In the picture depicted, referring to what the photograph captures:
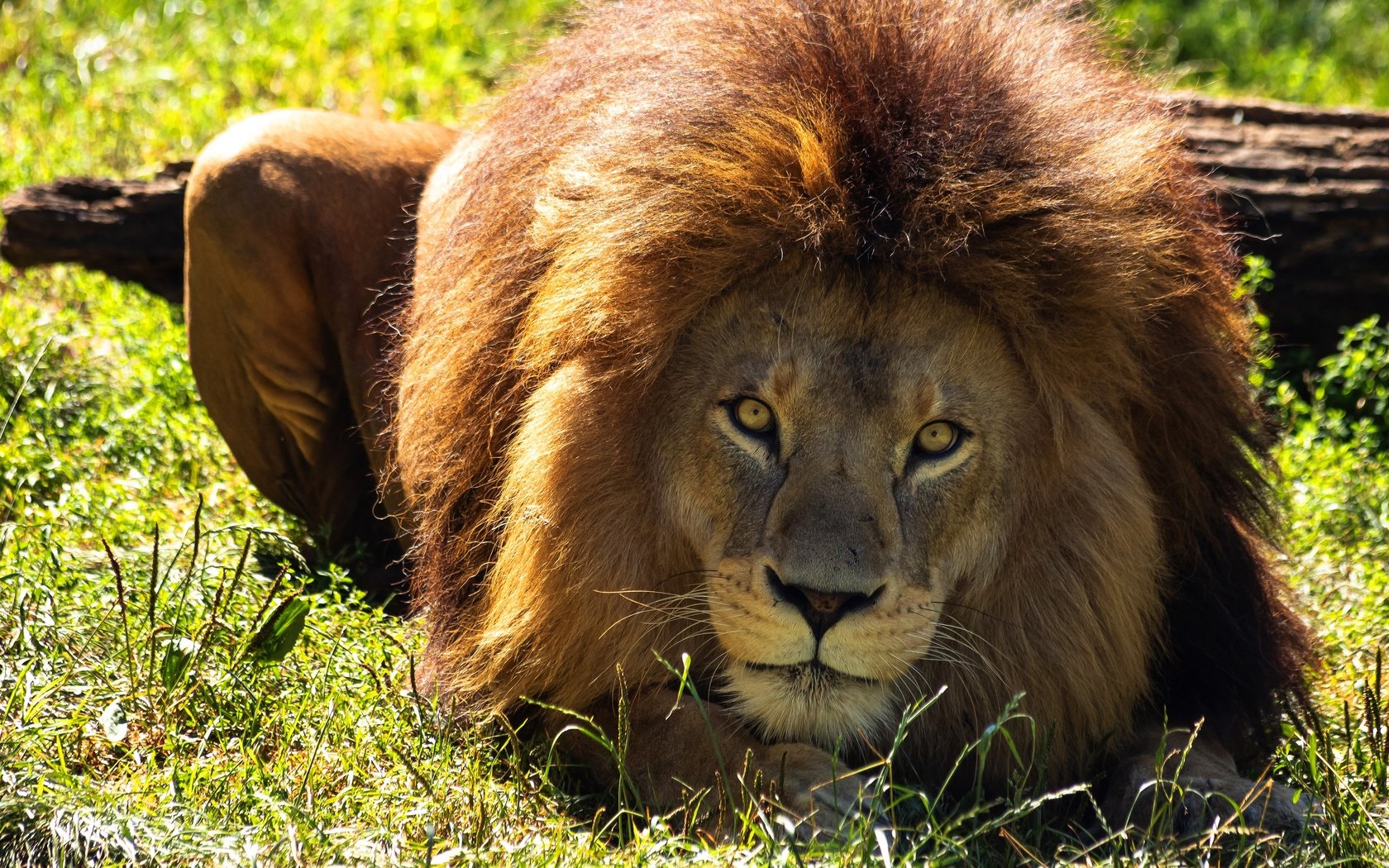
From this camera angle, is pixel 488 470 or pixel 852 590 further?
pixel 488 470

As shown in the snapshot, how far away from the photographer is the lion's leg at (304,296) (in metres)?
4.22

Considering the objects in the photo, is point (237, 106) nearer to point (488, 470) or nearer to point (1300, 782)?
point (488, 470)

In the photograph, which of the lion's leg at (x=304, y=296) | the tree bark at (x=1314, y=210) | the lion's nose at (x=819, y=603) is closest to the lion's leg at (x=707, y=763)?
the lion's nose at (x=819, y=603)

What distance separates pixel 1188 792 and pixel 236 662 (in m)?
2.00

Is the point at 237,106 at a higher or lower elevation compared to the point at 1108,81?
lower

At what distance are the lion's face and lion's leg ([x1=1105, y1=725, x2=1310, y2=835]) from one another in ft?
1.63

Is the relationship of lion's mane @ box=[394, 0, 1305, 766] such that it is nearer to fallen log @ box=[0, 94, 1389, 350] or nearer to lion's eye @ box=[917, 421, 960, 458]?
lion's eye @ box=[917, 421, 960, 458]

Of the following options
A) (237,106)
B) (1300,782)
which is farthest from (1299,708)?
(237,106)

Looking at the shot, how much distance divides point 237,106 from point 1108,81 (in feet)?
14.6

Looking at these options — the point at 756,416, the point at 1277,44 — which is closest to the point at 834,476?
the point at 756,416

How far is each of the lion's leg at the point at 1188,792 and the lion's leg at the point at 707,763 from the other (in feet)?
1.85

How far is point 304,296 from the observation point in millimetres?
4312

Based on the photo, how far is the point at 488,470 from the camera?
136 inches

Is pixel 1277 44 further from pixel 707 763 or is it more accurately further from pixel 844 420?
pixel 707 763
